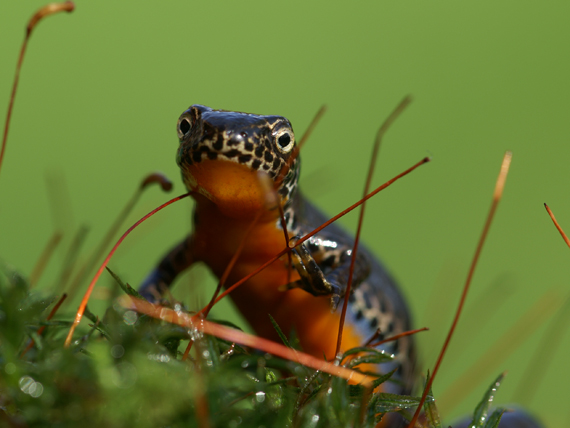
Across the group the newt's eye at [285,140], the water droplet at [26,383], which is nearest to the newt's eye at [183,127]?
the newt's eye at [285,140]

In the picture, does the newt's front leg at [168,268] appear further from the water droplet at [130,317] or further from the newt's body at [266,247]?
the water droplet at [130,317]

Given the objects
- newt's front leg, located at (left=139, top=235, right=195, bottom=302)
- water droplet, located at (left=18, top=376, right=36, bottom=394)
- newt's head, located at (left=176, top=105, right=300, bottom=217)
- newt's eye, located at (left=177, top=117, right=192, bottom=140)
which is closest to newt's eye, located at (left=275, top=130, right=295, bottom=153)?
newt's head, located at (left=176, top=105, right=300, bottom=217)

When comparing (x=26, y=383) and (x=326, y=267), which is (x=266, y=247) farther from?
(x=26, y=383)

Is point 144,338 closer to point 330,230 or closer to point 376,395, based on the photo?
point 376,395

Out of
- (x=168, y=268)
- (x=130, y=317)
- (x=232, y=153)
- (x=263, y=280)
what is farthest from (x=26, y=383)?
(x=168, y=268)

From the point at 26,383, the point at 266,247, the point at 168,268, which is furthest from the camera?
the point at 168,268

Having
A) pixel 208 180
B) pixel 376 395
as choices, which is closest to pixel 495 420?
pixel 376 395
